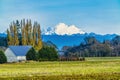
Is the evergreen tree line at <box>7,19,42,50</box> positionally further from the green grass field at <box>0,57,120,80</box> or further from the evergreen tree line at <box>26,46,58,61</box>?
the green grass field at <box>0,57,120,80</box>

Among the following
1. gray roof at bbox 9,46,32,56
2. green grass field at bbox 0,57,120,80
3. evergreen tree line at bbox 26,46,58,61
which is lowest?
green grass field at bbox 0,57,120,80

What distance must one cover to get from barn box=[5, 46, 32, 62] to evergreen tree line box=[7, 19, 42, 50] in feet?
23.5

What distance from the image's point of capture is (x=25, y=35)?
15975cm

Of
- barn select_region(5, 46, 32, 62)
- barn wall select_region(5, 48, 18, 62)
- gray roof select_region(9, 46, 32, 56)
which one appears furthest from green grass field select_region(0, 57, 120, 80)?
barn wall select_region(5, 48, 18, 62)

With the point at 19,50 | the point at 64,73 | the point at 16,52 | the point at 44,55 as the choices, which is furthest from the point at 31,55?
the point at 64,73

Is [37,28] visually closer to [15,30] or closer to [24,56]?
[15,30]

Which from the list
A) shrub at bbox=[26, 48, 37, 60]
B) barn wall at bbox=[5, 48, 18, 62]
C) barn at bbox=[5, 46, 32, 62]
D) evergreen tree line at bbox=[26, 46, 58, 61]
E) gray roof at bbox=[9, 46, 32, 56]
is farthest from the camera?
barn wall at bbox=[5, 48, 18, 62]

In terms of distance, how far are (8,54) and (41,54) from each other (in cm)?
2281

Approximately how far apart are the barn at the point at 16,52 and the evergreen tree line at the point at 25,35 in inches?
282

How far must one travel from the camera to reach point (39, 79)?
35.7 m

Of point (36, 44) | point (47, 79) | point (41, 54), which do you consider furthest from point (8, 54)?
point (47, 79)

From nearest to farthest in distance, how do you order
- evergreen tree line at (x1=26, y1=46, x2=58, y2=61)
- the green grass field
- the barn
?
the green grass field, evergreen tree line at (x1=26, y1=46, x2=58, y2=61), the barn

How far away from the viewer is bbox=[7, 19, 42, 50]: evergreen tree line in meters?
157

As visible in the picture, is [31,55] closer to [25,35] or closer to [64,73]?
[25,35]
